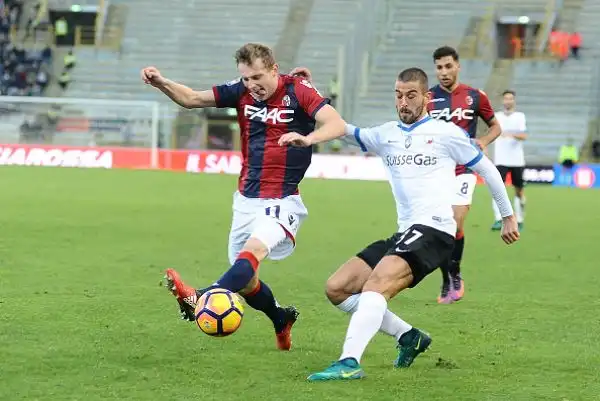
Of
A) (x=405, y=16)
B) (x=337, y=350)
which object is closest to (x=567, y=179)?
(x=405, y=16)

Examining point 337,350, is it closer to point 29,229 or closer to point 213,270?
point 213,270

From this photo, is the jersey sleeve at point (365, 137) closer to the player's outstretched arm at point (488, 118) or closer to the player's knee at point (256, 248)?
the player's knee at point (256, 248)

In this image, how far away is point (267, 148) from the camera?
27.6 ft

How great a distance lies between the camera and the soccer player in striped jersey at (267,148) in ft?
26.5

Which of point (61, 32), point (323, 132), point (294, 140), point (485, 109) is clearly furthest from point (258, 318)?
point (61, 32)

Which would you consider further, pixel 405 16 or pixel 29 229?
pixel 405 16

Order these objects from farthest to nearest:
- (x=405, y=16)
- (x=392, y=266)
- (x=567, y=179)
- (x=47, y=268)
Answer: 1. (x=405, y=16)
2. (x=567, y=179)
3. (x=47, y=268)
4. (x=392, y=266)

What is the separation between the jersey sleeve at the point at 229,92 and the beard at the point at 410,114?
1.28 metres

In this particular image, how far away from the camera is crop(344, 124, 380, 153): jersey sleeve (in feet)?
26.0

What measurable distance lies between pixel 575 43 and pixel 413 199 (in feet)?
106

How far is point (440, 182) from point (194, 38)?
115 feet

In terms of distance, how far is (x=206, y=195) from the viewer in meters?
24.2

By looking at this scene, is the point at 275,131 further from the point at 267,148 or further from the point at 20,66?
the point at 20,66

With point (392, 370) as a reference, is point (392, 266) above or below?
above
